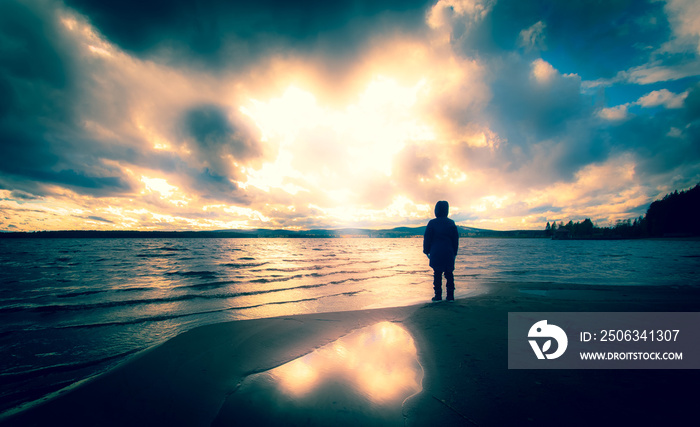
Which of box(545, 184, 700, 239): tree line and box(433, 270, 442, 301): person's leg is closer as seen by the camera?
box(433, 270, 442, 301): person's leg

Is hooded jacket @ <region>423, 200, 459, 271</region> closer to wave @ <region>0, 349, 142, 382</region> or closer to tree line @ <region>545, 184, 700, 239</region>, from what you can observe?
wave @ <region>0, 349, 142, 382</region>

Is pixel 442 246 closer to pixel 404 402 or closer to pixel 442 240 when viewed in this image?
pixel 442 240

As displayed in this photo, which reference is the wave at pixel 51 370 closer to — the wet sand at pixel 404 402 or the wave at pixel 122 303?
the wet sand at pixel 404 402

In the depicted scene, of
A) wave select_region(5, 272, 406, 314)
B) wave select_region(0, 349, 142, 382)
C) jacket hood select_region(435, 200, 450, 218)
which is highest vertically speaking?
jacket hood select_region(435, 200, 450, 218)

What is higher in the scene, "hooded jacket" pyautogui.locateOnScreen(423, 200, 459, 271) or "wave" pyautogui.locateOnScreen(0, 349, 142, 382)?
"hooded jacket" pyautogui.locateOnScreen(423, 200, 459, 271)

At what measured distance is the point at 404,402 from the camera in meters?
2.87

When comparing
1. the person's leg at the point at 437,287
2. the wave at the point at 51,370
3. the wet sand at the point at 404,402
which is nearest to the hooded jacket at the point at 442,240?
the person's leg at the point at 437,287

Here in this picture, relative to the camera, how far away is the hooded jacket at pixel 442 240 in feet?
27.1

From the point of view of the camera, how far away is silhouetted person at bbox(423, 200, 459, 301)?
8.23 m

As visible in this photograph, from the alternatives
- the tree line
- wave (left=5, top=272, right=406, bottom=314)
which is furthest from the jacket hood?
the tree line

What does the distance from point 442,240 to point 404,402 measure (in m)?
6.28

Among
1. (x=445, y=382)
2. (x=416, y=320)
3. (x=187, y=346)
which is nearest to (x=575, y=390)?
(x=445, y=382)

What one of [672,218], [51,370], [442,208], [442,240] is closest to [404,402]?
[51,370]

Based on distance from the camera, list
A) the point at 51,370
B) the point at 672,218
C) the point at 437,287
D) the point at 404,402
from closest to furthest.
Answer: the point at 404,402 → the point at 51,370 → the point at 437,287 → the point at 672,218
